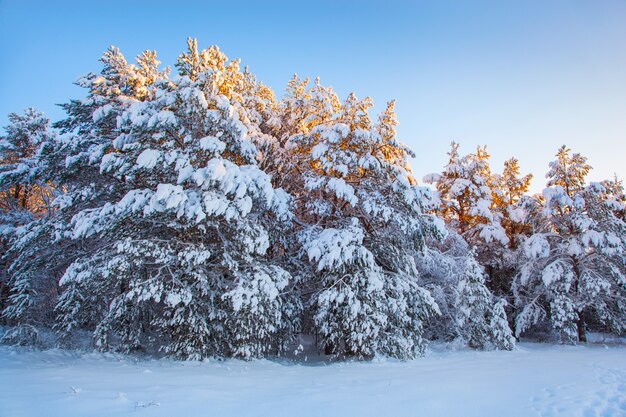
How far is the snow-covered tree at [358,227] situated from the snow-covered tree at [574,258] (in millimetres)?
8319

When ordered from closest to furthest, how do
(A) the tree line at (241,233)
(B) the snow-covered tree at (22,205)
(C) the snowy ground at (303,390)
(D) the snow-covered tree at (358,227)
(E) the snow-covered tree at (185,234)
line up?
(C) the snowy ground at (303,390) < (E) the snow-covered tree at (185,234) < (A) the tree line at (241,233) < (D) the snow-covered tree at (358,227) < (B) the snow-covered tree at (22,205)

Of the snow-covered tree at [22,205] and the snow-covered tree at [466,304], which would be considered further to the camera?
the snow-covered tree at [466,304]

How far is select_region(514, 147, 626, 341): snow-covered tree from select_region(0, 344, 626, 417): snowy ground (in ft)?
25.7

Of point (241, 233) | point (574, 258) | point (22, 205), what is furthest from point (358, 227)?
point (22, 205)

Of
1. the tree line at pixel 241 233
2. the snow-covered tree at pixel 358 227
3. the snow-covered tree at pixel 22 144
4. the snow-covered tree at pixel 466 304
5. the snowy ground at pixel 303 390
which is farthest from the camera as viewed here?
the snow-covered tree at pixel 22 144

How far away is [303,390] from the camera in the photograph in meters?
6.49

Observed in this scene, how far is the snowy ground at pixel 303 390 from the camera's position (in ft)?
16.3

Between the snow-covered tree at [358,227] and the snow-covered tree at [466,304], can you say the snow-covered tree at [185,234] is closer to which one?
the snow-covered tree at [358,227]

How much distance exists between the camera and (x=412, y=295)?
478 inches

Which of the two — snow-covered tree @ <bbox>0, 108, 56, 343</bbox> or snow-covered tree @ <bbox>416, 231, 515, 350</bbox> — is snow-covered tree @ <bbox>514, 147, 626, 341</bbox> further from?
snow-covered tree @ <bbox>0, 108, 56, 343</bbox>

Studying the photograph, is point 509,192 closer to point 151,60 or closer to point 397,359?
point 397,359

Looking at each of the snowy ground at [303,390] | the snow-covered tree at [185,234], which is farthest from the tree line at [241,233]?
the snowy ground at [303,390]

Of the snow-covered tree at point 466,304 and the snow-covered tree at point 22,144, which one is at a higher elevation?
the snow-covered tree at point 22,144

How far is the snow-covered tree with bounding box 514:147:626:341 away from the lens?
1648 cm
